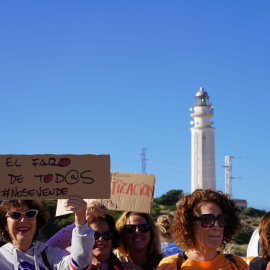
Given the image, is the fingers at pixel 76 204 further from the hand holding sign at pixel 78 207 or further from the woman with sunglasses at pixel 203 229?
the woman with sunglasses at pixel 203 229

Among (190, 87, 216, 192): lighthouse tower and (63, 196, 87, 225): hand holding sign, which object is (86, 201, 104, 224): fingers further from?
(190, 87, 216, 192): lighthouse tower

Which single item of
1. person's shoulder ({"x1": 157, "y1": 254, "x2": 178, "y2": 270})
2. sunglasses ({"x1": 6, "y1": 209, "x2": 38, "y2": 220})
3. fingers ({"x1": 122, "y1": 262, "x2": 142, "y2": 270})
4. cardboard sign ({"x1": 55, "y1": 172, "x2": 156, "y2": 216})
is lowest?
fingers ({"x1": 122, "y1": 262, "x2": 142, "y2": 270})

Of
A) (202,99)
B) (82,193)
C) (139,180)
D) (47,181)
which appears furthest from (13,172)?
(202,99)

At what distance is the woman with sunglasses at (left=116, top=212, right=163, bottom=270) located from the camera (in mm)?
4898

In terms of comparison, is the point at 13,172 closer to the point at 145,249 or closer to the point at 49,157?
the point at 49,157

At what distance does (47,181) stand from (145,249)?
120cm

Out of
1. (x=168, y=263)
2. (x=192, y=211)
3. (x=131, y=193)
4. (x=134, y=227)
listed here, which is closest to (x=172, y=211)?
(x=131, y=193)

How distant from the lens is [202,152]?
58.4 metres

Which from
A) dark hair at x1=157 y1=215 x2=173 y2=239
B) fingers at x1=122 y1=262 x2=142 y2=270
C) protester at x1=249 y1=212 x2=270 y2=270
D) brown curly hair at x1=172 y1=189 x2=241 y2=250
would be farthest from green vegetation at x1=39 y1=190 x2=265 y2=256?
brown curly hair at x1=172 y1=189 x2=241 y2=250

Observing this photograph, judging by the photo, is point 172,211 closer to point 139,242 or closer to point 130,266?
point 139,242

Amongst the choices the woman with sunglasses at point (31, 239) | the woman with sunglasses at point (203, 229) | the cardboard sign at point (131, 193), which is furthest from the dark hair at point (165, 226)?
the woman with sunglasses at point (31, 239)

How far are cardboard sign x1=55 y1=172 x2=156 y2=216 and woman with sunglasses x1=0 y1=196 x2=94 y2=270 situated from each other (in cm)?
76

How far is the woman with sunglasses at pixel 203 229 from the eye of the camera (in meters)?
4.03

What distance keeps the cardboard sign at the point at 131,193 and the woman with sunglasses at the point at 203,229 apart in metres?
0.81
